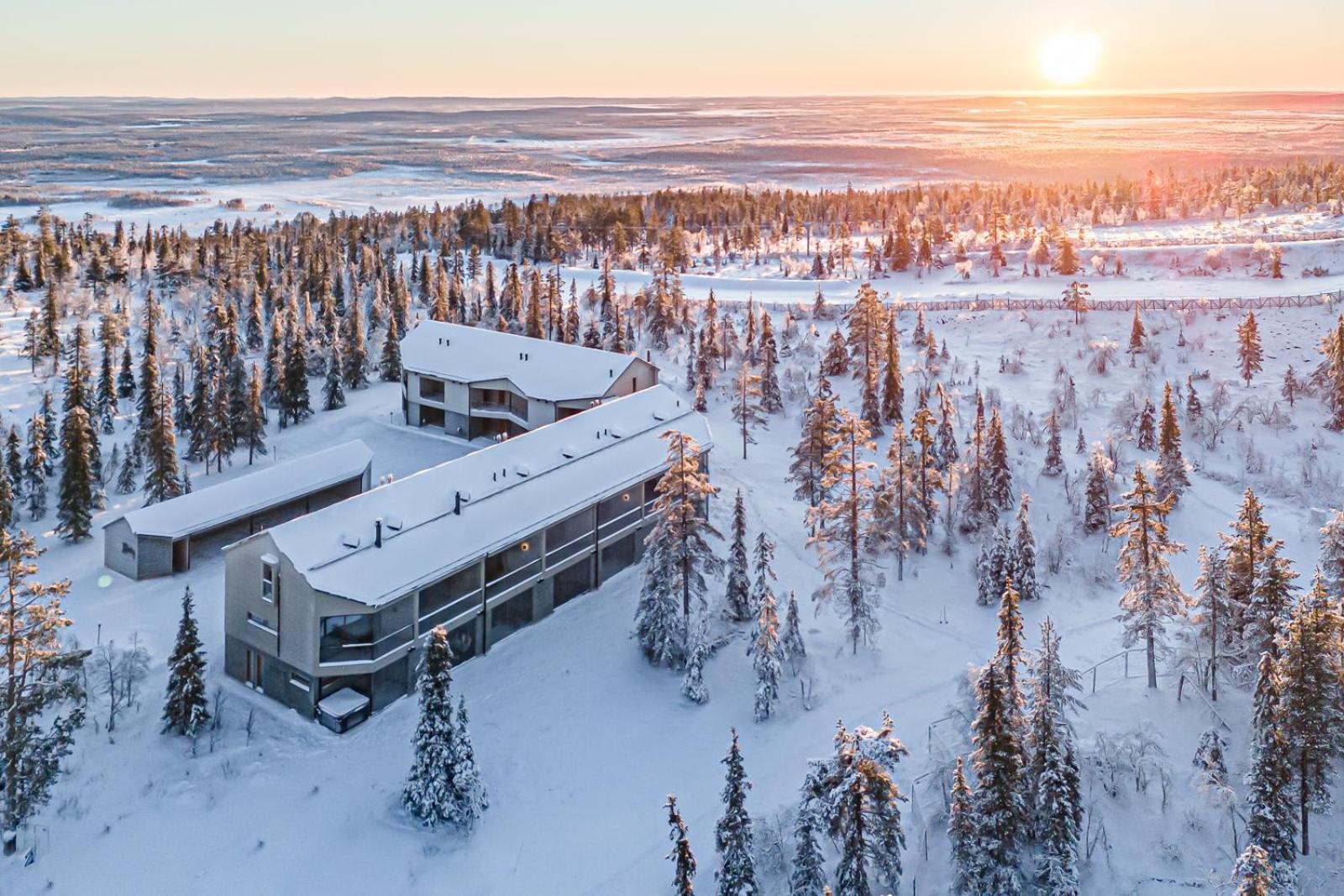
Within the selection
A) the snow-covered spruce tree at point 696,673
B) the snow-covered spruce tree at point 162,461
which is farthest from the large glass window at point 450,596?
the snow-covered spruce tree at point 162,461

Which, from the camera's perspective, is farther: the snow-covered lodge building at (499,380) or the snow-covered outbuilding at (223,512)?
the snow-covered lodge building at (499,380)

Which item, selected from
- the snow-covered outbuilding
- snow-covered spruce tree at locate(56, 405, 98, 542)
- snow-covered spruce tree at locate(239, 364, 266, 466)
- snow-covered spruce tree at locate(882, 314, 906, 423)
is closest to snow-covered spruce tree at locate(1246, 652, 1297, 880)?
snow-covered spruce tree at locate(882, 314, 906, 423)

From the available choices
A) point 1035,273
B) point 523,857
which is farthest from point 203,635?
→ point 1035,273

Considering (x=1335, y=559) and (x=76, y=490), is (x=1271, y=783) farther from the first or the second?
(x=76, y=490)

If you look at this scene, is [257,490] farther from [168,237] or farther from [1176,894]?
[168,237]

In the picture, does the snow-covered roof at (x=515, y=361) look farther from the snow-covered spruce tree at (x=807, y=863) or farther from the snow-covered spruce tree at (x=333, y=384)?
the snow-covered spruce tree at (x=807, y=863)

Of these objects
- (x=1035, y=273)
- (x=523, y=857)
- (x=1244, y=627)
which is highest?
(x=1035, y=273)
